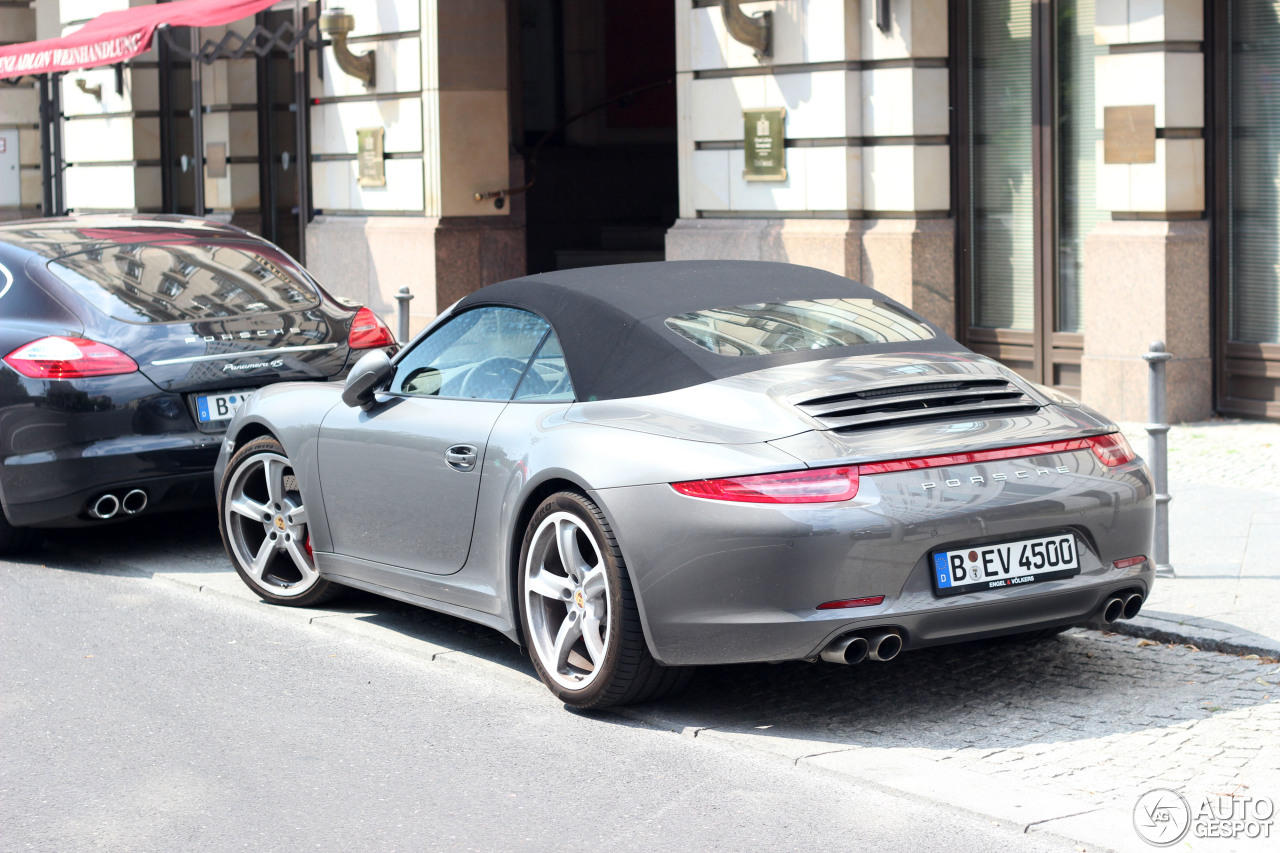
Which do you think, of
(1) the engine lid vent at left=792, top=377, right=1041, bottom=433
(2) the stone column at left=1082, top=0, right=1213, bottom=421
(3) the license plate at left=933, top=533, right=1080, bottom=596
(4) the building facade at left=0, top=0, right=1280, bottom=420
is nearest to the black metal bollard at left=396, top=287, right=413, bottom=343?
(4) the building facade at left=0, top=0, right=1280, bottom=420

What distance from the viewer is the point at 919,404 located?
5324mm

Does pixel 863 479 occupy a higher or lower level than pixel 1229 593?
higher

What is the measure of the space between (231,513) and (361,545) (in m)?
1.10

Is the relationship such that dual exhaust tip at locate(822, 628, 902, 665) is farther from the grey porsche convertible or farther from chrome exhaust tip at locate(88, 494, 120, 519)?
chrome exhaust tip at locate(88, 494, 120, 519)

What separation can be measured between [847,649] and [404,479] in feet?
6.30

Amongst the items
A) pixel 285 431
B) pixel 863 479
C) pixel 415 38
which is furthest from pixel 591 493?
pixel 415 38

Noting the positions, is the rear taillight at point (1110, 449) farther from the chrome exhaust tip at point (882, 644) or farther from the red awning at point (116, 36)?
the red awning at point (116, 36)

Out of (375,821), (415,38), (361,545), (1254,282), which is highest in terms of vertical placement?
(415,38)

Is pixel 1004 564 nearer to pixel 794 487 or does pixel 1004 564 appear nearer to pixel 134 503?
pixel 794 487

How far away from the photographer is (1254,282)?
11359 mm

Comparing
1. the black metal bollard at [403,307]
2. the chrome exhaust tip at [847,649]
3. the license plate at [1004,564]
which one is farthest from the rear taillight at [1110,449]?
the black metal bollard at [403,307]

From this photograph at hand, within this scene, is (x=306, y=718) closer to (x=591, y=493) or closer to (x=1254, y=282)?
(x=591, y=493)

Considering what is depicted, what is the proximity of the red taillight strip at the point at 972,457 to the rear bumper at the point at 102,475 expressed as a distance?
160 inches

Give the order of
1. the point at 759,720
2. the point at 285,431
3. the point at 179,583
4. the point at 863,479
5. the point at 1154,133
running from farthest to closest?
the point at 1154,133 → the point at 179,583 → the point at 285,431 → the point at 759,720 → the point at 863,479
